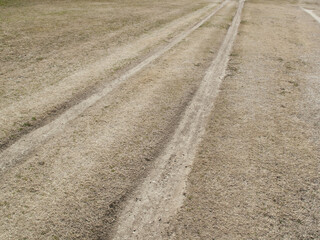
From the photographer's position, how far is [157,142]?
6.86 m

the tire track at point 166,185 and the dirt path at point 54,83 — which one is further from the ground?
the dirt path at point 54,83

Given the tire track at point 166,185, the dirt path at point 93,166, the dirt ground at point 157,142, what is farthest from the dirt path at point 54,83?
the tire track at point 166,185

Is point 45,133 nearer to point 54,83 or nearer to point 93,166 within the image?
point 93,166

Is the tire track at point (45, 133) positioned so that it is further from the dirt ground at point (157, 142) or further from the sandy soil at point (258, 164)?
the sandy soil at point (258, 164)

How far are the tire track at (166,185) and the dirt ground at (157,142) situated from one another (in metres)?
0.03

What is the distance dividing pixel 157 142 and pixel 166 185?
5.11 feet

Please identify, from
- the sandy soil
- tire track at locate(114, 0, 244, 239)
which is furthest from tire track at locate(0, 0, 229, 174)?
the sandy soil

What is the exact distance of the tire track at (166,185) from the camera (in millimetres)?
4655

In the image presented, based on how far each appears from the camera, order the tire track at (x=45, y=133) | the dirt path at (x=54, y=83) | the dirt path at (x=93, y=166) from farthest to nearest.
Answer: the dirt path at (x=54, y=83), the tire track at (x=45, y=133), the dirt path at (x=93, y=166)

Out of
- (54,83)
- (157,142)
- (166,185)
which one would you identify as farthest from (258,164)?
(54,83)

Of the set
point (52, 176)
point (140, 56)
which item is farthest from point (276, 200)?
point (140, 56)

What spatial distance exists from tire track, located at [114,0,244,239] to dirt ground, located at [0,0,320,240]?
27 millimetres

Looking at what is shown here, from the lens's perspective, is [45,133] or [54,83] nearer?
[45,133]

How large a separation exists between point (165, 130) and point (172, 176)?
73.3 inches
